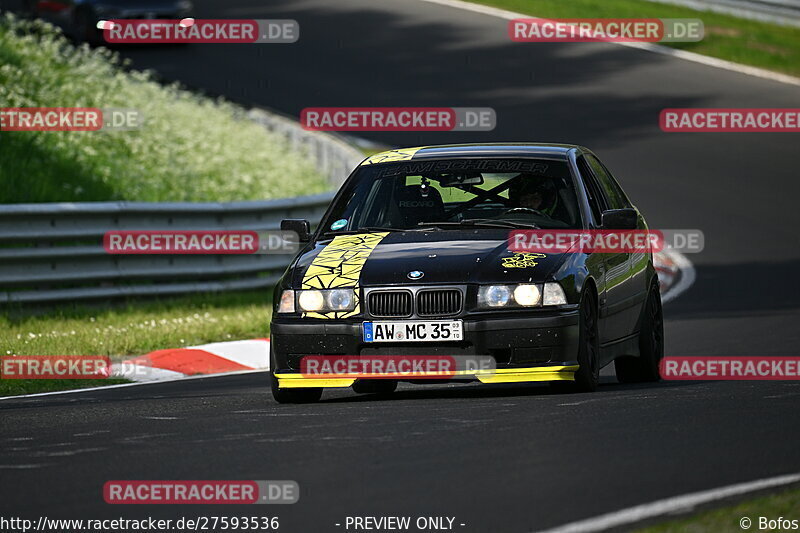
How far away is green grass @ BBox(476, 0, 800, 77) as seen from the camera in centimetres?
3022

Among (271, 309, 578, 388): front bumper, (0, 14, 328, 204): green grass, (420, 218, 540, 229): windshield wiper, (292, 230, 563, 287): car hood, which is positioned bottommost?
(271, 309, 578, 388): front bumper

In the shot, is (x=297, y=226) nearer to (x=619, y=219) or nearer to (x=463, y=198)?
(x=463, y=198)

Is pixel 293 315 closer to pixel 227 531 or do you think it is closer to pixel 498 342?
pixel 498 342

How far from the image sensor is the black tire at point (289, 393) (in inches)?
383

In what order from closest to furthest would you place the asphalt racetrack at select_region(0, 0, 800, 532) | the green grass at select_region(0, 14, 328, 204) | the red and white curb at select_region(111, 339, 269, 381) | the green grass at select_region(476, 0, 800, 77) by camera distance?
the asphalt racetrack at select_region(0, 0, 800, 532)
the red and white curb at select_region(111, 339, 269, 381)
the green grass at select_region(0, 14, 328, 204)
the green grass at select_region(476, 0, 800, 77)

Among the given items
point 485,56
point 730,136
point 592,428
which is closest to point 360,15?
point 485,56

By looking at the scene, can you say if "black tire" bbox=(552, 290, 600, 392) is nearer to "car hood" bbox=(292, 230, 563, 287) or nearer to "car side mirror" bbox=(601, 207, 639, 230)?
"car hood" bbox=(292, 230, 563, 287)

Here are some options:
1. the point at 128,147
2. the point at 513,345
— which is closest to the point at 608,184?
the point at 513,345

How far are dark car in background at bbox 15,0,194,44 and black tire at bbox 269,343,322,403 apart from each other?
21180mm

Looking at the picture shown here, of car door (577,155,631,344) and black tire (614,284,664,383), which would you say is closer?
car door (577,155,631,344)

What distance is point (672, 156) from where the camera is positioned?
83.0 ft

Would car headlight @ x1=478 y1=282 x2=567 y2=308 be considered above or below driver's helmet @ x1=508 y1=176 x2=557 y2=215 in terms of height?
below

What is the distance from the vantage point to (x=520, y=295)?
928cm

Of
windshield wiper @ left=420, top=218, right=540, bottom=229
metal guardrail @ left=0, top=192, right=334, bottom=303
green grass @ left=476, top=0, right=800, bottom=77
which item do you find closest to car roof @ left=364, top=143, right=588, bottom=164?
windshield wiper @ left=420, top=218, right=540, bottom=229
